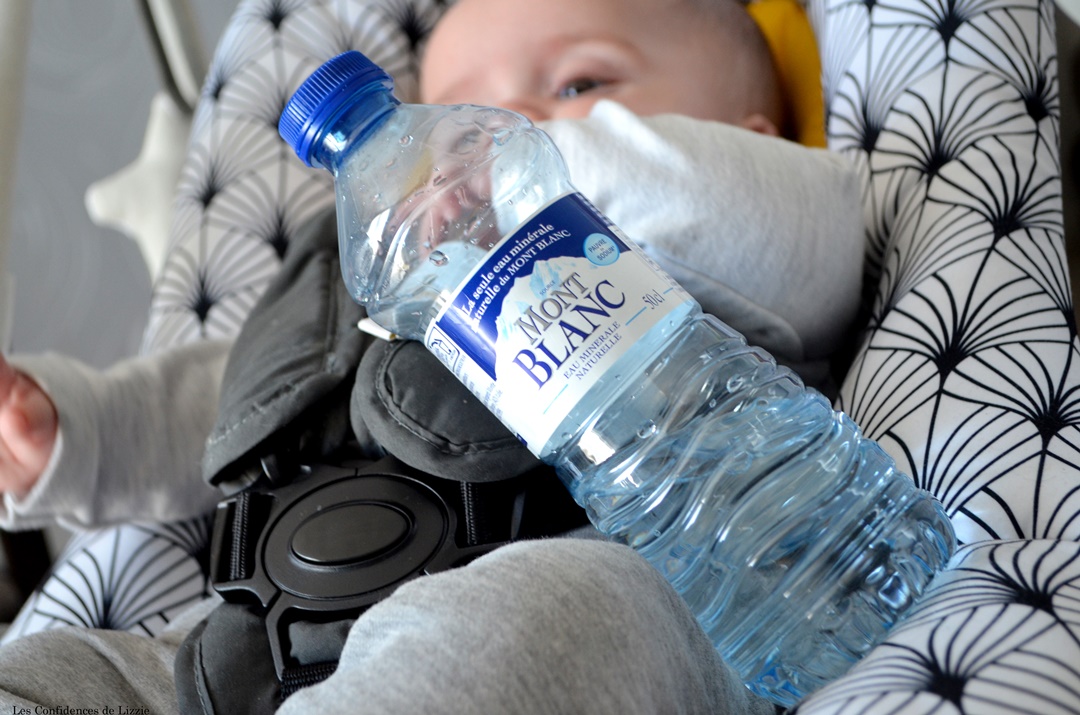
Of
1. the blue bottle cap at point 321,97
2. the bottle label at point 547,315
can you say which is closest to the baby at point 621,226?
the bottle label at point 547,315

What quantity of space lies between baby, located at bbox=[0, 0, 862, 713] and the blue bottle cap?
0.21m

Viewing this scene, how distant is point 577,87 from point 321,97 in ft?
1.37

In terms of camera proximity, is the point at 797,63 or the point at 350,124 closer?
the point at 350,124

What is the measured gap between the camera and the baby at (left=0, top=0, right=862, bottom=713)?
0.52 meters

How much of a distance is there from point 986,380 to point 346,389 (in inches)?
21.4

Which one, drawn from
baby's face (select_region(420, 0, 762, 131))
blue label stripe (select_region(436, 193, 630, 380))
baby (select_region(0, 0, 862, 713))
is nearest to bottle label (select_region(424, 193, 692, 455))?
blue label stripe (select_region(436, 193, 630, 380))

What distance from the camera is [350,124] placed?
70cm

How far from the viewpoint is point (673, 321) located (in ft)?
2.07

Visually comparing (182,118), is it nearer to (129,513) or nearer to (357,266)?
(129,513)

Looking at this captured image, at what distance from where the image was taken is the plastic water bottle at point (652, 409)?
0.60m

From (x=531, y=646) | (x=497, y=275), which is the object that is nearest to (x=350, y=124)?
(x=497, y=275)

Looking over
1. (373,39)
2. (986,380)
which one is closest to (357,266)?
(986,380)

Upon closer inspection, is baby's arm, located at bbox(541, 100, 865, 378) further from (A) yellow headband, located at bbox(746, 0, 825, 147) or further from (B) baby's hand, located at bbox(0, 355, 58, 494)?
(B) baby's hand, located at bbox(0, 355, 58, 494)

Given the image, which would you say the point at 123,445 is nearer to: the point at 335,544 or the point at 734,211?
the point at 335,544
